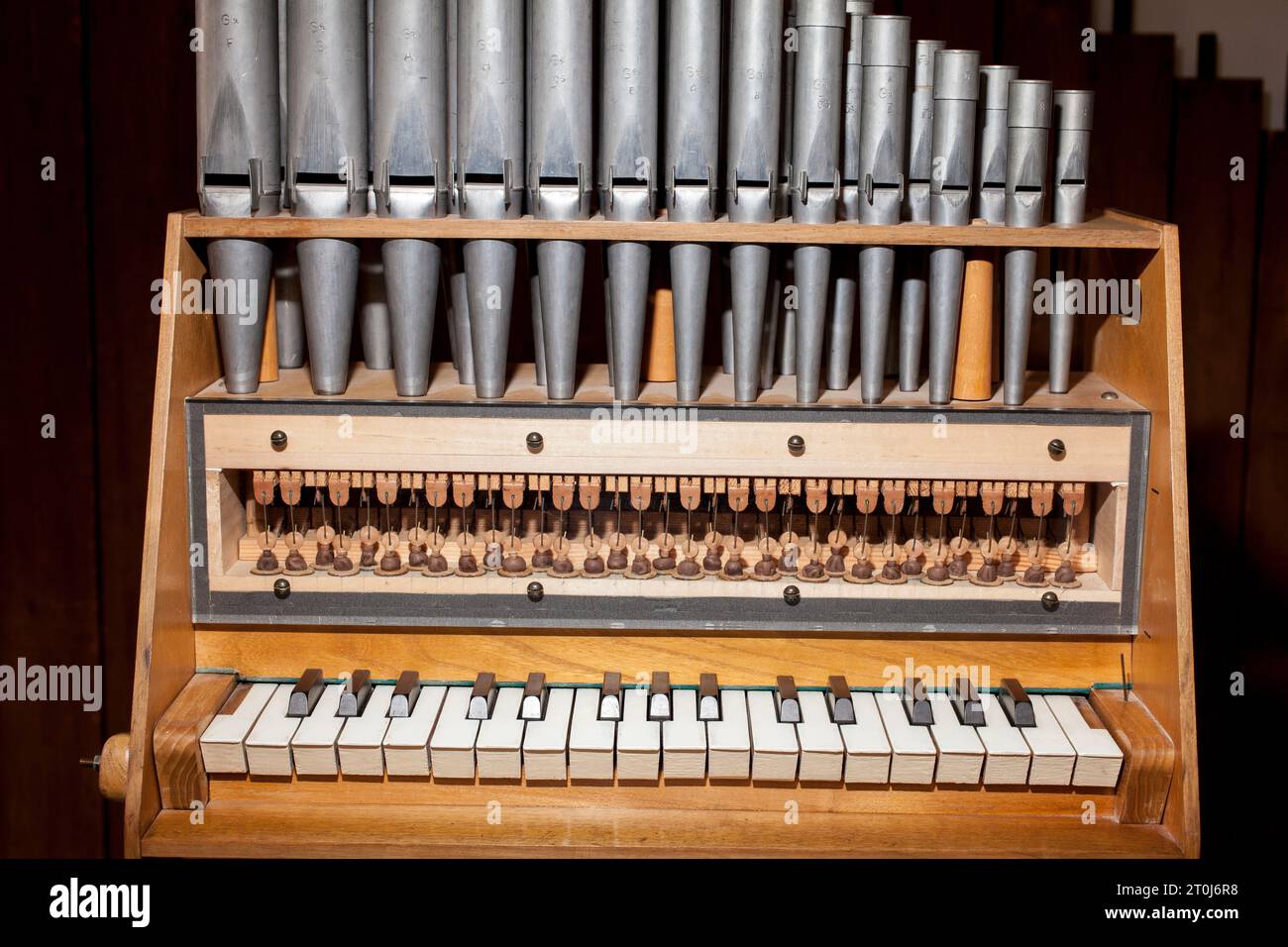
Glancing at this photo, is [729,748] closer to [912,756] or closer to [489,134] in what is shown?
[912,756]

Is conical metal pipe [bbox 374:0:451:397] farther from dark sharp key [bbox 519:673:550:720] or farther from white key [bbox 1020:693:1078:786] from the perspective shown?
white key [bbox 1020:693:1078:786]

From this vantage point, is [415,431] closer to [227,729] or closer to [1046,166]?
[227,729]

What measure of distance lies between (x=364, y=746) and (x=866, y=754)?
114 cm

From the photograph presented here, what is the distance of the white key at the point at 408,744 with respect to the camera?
316 centimetres

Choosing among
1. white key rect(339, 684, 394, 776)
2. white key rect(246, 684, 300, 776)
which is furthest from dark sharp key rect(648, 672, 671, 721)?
white key rect(246, 684, 300, 776)

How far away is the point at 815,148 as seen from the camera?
3.15 metres

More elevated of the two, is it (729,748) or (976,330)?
(976,330)

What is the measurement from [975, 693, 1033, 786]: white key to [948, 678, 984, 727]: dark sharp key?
28 mm

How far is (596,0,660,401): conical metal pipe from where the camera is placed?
310 cm

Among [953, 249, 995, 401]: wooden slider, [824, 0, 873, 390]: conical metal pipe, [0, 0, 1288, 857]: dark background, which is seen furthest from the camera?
[0, 0, 1288, 857]: dark background

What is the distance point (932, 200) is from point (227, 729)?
2.03 m

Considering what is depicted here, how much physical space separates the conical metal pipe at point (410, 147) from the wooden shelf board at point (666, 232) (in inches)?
2.5

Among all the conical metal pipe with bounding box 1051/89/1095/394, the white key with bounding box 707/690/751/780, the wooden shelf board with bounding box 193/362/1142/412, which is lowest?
the white key with bounding box 707/690/751/780

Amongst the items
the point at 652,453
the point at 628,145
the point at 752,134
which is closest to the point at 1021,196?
the point at 752,134
